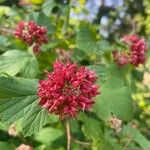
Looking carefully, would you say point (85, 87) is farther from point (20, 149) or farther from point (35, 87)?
point (20, 149)

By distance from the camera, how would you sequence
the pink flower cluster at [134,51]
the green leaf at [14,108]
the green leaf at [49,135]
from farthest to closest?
1. the pink flower cluster at [134,51]
2. the green leaf at [49,135]
3. the green leaf at [14,108]

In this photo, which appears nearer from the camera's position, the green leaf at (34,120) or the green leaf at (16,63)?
the green leaf at (34,120)

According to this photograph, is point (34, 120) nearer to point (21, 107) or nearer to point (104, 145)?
point (21, 107)

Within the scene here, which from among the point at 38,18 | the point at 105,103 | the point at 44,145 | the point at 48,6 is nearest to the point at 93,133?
the point at 105,103

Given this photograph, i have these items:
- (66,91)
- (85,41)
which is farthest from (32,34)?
(66,91)

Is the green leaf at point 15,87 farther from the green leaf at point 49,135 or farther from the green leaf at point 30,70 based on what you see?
the green leaf at point 49,135

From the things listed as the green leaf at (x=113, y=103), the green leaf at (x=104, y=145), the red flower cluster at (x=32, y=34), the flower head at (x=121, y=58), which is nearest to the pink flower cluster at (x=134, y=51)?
the flower head at (x=121, y=58)

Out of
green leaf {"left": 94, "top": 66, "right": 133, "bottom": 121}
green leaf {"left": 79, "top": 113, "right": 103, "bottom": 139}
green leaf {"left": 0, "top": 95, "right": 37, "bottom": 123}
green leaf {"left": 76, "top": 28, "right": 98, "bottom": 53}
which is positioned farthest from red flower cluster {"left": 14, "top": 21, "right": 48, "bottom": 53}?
green leaf {"left": 0, "top": 95, "right": 37, "bottom": 123}
